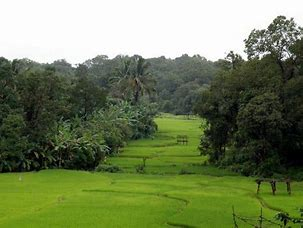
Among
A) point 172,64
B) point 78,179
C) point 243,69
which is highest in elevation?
point 172,64

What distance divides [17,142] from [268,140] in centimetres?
2025

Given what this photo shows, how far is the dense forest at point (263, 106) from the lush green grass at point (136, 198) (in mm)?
2525

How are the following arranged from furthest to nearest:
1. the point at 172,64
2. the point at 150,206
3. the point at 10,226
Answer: the point at 172,64 < the point at 150,206 < the point at 10,226

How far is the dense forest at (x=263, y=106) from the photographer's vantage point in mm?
35469

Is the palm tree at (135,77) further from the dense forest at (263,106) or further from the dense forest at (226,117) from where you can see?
the dense forest at (263,106)

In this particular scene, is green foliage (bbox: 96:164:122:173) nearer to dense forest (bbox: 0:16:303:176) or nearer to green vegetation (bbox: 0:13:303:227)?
green vegetation (bbox: 0:13:303:227)

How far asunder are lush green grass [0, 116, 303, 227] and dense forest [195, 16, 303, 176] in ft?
8.28

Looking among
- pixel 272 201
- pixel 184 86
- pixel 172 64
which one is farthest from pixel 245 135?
pixel 172 64

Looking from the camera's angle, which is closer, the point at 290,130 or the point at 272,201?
the point at 272,201

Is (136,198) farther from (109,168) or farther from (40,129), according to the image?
(40,129)

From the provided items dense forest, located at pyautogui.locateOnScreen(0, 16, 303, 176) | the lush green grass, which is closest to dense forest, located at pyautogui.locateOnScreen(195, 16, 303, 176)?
dense forest, located at pyautogui.locateOnScreen(0, 16, 303, 176)

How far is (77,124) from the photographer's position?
48312 mm

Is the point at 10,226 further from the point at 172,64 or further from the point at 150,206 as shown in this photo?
the point at 172,64

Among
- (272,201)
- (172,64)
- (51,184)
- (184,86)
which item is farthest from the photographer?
(172,64)
